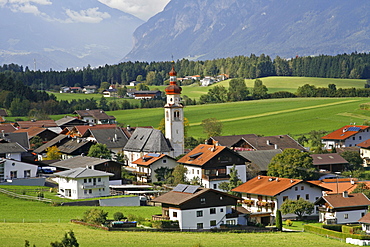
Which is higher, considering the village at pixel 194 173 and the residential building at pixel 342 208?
the village at pixel 194 173

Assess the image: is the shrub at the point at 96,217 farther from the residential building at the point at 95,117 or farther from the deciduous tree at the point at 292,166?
the residential building at the point at 95,117

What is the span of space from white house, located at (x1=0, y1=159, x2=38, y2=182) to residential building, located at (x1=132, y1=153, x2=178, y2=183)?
10.8 m

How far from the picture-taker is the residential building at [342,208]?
51562 mm

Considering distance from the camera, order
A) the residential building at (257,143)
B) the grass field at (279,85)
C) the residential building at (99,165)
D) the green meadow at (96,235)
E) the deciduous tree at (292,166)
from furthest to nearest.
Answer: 1. the grass field at (279,85)
2. the residential building at (257,143)
3. the residential building at (99,165)
4. the deciduous tree at (292,166)
5. the green meadow at (96,235)

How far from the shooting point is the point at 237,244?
38219 mm

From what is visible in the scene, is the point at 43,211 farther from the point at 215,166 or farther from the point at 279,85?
the point at 279,85

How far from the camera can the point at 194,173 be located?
6819 cm

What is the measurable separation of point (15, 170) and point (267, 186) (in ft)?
72.1

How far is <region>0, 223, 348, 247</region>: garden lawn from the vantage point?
35.8 meters

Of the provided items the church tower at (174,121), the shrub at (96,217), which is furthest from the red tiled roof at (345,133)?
the shrub at (96,217)

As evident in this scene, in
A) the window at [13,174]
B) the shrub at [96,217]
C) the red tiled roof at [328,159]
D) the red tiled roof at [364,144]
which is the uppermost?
the red tiled roof at [364,144]

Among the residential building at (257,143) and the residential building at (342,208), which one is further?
the residential building at (257,143)

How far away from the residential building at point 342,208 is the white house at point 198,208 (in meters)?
7.14

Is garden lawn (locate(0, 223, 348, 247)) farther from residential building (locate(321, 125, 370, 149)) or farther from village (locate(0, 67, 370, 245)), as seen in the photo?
residential building (locate(321, 125, 370, 149))
